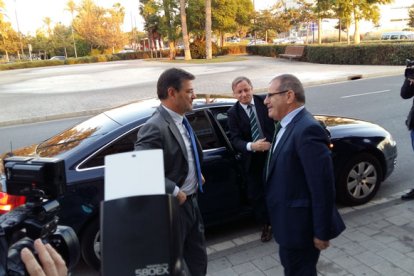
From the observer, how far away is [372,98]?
12.2 m

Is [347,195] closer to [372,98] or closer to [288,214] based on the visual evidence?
[288,214]

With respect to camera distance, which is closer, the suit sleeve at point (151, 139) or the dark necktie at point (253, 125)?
the suit sleeve at point (151, 139)

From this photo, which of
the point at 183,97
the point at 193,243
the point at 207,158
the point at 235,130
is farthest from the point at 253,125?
the point at 193,243

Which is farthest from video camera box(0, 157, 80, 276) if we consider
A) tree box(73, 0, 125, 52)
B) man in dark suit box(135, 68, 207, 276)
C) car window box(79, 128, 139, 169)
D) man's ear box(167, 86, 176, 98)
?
tree box(73, 0, 125, 52)

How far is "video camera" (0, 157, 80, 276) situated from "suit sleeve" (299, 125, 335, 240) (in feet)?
4.78

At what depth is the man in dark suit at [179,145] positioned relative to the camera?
2672 mm

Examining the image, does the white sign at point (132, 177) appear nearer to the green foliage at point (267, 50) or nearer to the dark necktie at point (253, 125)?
the dark necktie at point (253, 125)

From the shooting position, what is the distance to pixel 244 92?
389cm

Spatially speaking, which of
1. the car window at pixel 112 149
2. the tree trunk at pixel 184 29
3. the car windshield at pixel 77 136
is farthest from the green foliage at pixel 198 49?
the car window at pixel 112 149

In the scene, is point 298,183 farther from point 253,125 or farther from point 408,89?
point 408,89

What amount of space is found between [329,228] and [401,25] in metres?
66.7

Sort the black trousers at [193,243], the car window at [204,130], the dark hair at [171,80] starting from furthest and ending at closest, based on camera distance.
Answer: the car window at [204,130], the black trousers at [193,243], the dark hair at [171,80]

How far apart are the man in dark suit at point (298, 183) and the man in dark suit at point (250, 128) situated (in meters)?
1.12

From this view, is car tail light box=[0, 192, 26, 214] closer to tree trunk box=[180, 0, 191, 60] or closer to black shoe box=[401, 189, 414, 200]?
black shoe box=[401, 189, 414, 200]
